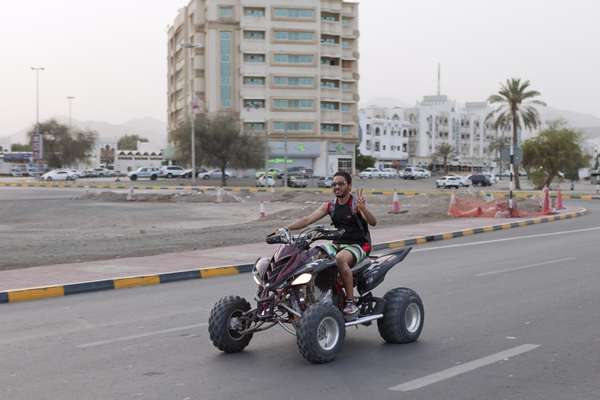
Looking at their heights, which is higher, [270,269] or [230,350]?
[270,269]

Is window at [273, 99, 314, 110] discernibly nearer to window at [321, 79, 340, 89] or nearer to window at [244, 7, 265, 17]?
window at [321, 79, 340, 89]

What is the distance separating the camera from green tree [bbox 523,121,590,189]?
63094 mm

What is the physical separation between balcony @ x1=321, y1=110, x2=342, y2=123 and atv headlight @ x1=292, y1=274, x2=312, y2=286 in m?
101

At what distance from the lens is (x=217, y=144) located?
255ft

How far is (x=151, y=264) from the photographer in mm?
15047

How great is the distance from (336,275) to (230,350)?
4.02ft

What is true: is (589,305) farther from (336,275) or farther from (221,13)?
(221,13)

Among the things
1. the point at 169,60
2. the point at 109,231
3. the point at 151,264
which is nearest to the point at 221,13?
the point at 169,60

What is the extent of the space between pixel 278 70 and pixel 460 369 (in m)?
101

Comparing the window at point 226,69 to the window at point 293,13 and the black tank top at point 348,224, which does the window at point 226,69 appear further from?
the black tank top at point 348,224

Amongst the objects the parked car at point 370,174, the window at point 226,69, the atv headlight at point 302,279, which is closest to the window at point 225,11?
the window at point 226,69

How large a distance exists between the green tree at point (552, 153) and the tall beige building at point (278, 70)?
4456 centimetres

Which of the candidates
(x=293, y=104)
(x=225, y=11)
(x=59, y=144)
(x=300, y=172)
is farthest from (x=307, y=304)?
(x=59, y=144)

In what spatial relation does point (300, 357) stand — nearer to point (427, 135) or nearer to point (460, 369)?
point (460, 369)
